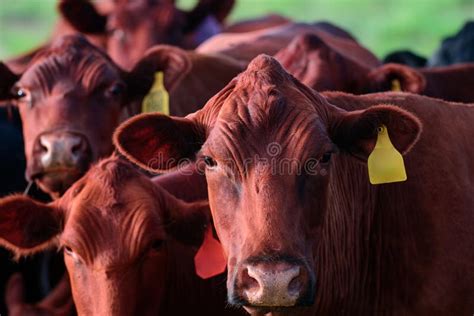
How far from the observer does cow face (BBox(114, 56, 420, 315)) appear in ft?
13.2

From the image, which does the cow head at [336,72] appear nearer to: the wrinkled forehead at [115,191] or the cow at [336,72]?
the cow at [336,72]

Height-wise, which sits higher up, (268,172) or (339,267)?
(268,172)

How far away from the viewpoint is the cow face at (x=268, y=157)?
4.03 m

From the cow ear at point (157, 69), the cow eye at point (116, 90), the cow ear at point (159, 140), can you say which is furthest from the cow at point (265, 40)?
the cow ear at point (159, 140)

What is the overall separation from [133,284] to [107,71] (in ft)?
7.82

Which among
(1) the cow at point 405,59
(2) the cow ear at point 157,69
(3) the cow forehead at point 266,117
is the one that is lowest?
(1) the cow at point 405,59

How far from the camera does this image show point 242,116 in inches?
171

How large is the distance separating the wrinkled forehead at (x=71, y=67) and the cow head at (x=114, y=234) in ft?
5.58

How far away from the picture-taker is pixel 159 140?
470 centimetres


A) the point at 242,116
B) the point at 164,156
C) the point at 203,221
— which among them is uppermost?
the point at 242,116

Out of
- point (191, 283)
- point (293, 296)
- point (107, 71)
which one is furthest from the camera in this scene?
point (107, 71)

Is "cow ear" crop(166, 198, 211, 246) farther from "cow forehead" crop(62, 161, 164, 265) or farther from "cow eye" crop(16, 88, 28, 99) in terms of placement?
"cow eye" crop(16, 88, 28, 99)

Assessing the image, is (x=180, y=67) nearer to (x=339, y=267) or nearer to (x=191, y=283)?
(x=191, y=283)

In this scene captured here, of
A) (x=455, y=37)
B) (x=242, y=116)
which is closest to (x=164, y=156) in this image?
(x=242, y=116)
